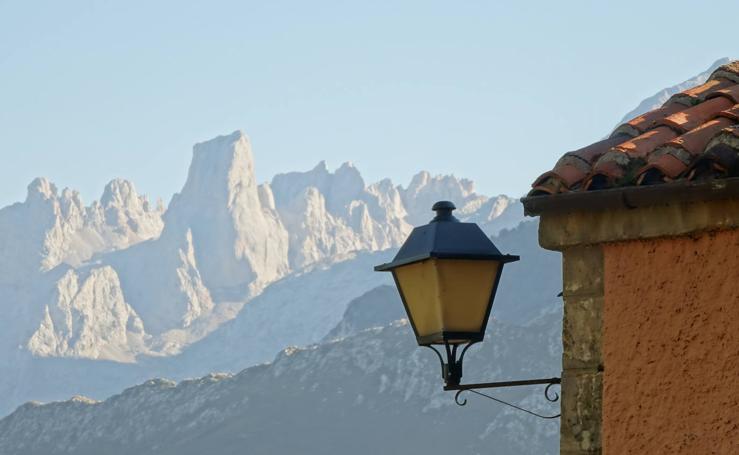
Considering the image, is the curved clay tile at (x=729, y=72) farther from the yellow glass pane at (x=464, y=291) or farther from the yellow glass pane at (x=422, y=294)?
the yellow glass pane at (x=422, y=294)

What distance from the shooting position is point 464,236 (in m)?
6.43

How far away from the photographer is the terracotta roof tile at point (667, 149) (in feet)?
17.2

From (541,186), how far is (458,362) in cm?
100

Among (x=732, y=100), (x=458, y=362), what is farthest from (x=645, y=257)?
(x=458, y=362)

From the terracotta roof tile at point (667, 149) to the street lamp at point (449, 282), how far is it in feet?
1.75

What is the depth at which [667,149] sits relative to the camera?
5.49 metres

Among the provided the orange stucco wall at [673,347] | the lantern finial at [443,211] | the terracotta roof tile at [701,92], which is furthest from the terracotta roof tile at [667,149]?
the lantern finial at [443,211]

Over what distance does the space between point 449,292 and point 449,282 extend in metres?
0.04

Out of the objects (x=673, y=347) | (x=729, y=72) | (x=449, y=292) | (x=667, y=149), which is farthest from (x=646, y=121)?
(x=673, y=347)

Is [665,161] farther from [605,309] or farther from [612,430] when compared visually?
[612,430]

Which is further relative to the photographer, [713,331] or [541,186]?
[541,186]

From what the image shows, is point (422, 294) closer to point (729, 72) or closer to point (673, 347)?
point (673, 347)

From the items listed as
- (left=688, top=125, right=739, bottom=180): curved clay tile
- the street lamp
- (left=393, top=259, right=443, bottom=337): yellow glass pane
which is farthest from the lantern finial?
(left=688, top=125, right=739, bottom=180): curved clay tile

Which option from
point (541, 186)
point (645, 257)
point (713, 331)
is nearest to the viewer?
point (713, 331)
